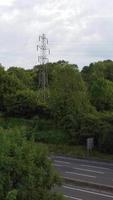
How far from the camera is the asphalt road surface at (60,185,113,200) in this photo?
1236 inches

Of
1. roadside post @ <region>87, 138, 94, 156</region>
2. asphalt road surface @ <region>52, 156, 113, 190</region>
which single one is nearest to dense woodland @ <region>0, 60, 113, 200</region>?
roadside post @ <region>87, 138, 94, 156</region>

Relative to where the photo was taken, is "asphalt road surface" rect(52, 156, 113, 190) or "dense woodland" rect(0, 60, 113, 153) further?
"dense woodland" rect(0, 60, 113, 153)

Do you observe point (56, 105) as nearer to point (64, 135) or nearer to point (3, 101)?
point (64, 135)

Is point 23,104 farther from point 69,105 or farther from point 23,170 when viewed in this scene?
point 23,170

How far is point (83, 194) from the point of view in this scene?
3241 cm

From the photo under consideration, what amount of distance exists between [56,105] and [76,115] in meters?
5.40

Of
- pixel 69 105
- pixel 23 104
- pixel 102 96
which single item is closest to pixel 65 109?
pixel 69 105

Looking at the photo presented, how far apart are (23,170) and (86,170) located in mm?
21821

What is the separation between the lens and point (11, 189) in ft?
63.6

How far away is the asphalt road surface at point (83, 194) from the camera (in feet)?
103

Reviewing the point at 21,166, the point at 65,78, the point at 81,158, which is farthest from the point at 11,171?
the point at 65,78

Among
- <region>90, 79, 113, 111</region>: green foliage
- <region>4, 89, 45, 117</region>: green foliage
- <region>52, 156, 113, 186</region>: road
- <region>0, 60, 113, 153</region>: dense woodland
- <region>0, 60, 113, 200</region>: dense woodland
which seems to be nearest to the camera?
<region>52, 156, 113, 186</region>: road

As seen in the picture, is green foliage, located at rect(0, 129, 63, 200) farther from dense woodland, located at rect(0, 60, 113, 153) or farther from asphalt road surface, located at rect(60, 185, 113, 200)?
dense woodland, located at rect(0, 60, 113, 153)

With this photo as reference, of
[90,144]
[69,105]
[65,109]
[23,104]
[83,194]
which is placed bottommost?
[83,194]
